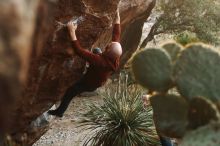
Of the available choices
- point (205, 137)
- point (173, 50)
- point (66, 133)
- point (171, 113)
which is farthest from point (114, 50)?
point (66, 133)

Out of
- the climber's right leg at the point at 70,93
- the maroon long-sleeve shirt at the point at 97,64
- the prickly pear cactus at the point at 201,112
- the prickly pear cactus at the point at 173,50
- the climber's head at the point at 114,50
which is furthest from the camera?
the climber's right leg at the point at 70,93

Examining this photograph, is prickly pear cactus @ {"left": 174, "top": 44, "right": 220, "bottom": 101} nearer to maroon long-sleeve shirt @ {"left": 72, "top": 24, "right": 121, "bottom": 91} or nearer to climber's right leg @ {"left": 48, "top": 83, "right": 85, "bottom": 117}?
maroon long-sleeve shirt @ {"left": 72, "top": 24, "right": 121, "bottom": 91}

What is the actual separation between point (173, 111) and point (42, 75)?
4.30 metres

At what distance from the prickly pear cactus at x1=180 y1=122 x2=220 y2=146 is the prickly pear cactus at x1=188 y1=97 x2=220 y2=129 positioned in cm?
15

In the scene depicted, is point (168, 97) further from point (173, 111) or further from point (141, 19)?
point (141, 19)

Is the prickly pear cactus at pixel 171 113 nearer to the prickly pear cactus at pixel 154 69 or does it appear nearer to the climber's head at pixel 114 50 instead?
the prickly pear cactus at pixel 154 69

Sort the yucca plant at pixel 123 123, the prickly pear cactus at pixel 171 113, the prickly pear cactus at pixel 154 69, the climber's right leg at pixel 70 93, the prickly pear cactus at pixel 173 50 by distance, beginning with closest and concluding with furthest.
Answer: the prickly pear cactus at pixel 154 69 → the prickly pear cactus at pixel 171 113 → the prickly pear cactus at pixel 173 50 → the climber's right leg at pixel 70 93 → the yucca plant at pixel 123 123

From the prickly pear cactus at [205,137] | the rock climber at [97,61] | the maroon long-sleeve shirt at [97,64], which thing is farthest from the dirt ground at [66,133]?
the prickly pear cactus at [205,137]

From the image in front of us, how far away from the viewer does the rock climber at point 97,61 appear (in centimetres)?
782

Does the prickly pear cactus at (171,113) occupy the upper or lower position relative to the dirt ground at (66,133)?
upper

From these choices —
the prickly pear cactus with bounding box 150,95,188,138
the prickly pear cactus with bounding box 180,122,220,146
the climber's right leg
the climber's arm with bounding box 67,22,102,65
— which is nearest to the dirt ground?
the climber's right leg

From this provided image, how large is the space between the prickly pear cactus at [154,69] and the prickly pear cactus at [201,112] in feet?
1.36

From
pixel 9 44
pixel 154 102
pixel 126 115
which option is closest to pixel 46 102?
pixel 126 115

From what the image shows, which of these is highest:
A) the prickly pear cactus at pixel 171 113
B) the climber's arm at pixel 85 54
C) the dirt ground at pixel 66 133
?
the climber's arm at pixel 85 54
